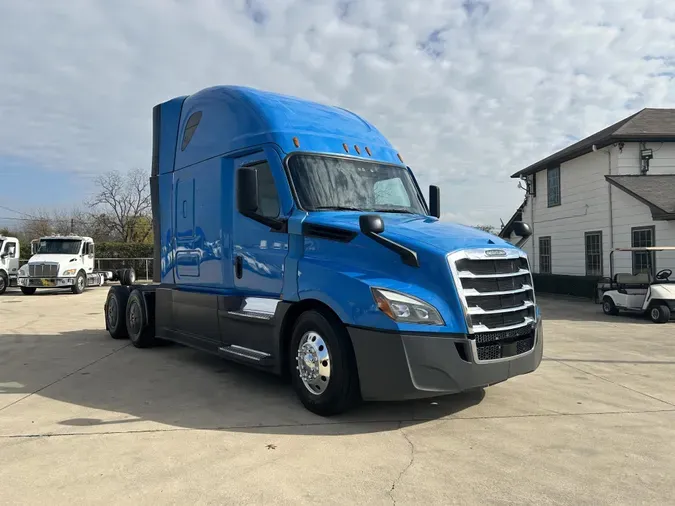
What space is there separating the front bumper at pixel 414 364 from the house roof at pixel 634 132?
1556cm

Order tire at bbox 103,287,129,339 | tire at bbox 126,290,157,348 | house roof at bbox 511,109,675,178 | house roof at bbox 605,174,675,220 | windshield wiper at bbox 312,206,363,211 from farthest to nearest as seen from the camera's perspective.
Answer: house roof at bbox 511,109,675,178, house roof at bbox 605,174,675,220, tire at bbox 103,287,129,339, tire at bbox 126,290,157,348, windshield wiper at bbox 312,206,363,211

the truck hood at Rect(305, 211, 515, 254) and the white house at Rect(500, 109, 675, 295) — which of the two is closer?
the truck hood at Rect(305, 211, 515, 254)

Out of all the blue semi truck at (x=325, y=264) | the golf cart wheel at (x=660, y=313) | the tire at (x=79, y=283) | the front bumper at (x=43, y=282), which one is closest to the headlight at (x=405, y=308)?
the blue semi truck at (x=325, y=264)

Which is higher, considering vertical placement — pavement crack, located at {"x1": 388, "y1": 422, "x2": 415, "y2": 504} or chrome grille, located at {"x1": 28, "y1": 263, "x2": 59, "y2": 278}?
chrome grille, located at {"x1": 28, "y1": 263, "x2": 59, "y2": 278}

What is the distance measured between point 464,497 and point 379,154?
416 cm

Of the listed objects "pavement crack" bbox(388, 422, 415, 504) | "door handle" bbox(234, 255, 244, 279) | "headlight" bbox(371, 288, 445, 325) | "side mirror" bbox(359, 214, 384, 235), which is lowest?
"pavement crack" bbox(388, 422, 415, 504)

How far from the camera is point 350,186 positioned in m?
5.82

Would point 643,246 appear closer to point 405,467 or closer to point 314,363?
point 314,363

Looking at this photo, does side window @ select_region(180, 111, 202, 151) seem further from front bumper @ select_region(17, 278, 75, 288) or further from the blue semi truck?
front bumper @ select_region(17, 278, 75, 288)

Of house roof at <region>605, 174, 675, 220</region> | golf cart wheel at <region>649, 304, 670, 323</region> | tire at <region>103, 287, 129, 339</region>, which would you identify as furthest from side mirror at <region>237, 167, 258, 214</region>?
house roof at <region>605, 174, 675, 220</region>

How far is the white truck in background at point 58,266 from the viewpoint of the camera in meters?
21.8

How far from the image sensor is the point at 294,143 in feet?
18.7

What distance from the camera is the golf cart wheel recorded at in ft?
40.8

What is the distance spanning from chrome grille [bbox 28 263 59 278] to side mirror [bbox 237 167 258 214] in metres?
19.4
